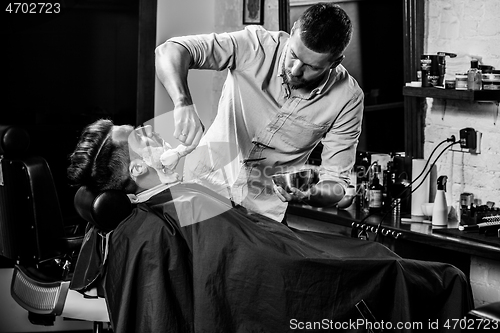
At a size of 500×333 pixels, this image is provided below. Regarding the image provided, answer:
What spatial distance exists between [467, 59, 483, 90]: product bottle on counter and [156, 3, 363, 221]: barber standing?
598 mm

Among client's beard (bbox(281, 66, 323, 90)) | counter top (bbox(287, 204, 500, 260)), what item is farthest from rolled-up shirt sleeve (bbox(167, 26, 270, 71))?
counter top (bbox(287, 204, 500, 260))

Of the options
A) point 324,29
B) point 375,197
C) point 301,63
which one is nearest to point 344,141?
point 301,63

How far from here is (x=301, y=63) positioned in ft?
7.60

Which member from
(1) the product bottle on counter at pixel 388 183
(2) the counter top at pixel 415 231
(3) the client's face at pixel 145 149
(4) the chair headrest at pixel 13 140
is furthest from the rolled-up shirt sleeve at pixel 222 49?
(1) the product bottle on counter at pixel 388 183

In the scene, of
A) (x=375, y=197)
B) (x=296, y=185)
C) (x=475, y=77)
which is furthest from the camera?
(x=375, y=197)

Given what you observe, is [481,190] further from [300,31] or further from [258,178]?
[300,31]

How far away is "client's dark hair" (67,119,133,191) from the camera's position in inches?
93.7

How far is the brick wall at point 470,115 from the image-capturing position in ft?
10.1

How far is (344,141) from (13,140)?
135cm

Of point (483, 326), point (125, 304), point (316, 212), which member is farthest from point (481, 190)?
point (125, 304)

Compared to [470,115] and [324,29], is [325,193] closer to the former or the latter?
[324,29]

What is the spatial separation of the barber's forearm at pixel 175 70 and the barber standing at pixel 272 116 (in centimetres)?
4

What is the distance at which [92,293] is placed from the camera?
7.53ft

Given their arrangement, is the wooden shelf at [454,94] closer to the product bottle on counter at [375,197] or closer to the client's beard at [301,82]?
the product bottle on counter at [375,197]
